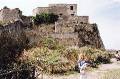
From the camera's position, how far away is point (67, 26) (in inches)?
1966

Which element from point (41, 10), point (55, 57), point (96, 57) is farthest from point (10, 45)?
point (41, 10)

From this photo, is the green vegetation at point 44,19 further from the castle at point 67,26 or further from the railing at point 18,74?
the railing at point 18,74

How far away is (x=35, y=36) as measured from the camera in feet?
137

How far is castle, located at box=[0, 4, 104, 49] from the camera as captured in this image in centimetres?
4703

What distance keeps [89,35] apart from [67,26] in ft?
9.99

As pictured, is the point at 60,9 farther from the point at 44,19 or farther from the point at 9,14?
the point at 9,14

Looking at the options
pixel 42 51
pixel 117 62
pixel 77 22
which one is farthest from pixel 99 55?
pixel 77 22

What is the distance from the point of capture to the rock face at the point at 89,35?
4947 centimetres

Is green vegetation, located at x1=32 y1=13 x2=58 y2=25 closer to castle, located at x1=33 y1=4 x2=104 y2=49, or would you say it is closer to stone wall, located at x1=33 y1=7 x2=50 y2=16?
castle, located at x1=33 y1=4 x2=104 y2=49

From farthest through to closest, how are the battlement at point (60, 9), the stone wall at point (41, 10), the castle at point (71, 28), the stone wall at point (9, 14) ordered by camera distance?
1. the battlement at point (60, 9)
2. the stone wall at point (41, 10)
3. the stone wall at point (9, 14)
4. the castle at point (71, 28)

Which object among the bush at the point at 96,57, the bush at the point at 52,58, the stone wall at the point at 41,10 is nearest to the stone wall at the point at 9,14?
the stone wall at the point at 41,10

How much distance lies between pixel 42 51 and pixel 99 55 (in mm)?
5248

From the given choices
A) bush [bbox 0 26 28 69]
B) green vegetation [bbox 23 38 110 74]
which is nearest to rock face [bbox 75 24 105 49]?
green vegetation [bbox 23 38 110 74]

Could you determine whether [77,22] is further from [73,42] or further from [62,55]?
[62,55]
